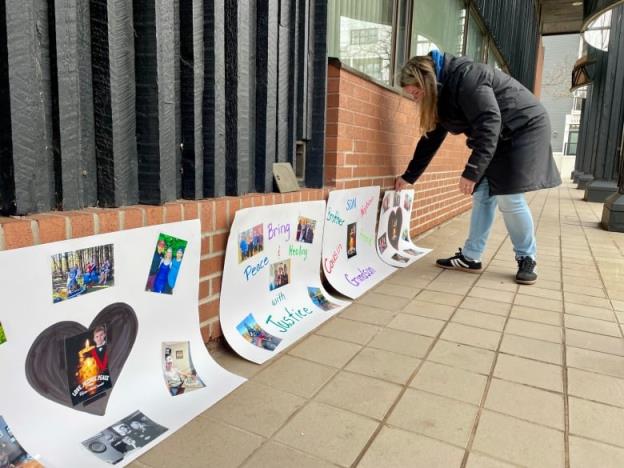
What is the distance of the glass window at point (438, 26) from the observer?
417cm

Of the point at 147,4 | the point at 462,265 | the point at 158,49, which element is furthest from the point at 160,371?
the point at 462,265

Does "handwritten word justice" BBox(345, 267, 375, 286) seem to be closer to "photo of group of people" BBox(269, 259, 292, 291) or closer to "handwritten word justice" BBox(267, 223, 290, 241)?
"photo of group of people" BBox(269, 259, 292, 291)

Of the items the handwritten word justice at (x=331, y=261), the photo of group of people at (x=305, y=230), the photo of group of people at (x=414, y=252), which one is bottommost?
the photo of group of people at (x=414, y=252)

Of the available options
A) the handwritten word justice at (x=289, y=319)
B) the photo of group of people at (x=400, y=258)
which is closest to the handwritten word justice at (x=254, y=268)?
the handwritten word justice at (x=289, y=319)

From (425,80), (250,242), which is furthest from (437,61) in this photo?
(250,242)

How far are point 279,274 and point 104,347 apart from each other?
1049 mm

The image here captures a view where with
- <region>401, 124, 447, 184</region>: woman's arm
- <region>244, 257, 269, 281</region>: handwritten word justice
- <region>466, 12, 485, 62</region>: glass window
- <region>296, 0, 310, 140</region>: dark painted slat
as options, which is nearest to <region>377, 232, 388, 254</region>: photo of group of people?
<region>401, 124, 447, 184</region>: woman's arm

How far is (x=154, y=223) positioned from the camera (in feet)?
5.30

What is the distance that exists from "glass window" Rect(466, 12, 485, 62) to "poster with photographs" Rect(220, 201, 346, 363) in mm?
4577

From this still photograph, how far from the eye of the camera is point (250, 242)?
81.4 inches

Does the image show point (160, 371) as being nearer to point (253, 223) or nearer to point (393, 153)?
point (253, 223)

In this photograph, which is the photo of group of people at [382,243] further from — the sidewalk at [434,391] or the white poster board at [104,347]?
the white poster board at [104,347]

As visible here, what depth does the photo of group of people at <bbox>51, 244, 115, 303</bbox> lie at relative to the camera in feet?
4.09

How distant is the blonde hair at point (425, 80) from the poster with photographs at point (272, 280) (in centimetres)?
107
